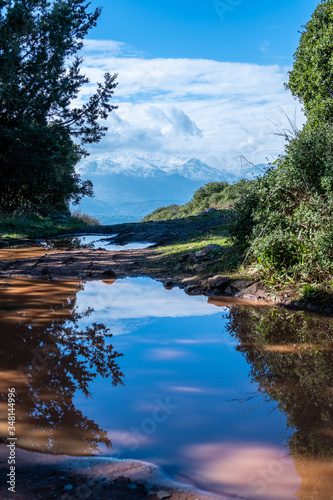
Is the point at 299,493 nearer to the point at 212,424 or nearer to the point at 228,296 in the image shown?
the point at 212,424

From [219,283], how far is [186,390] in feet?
13.3

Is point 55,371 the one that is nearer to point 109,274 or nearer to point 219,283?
point 219,283

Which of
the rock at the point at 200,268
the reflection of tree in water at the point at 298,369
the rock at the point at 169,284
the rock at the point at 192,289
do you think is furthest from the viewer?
the rock at the point at 200,268

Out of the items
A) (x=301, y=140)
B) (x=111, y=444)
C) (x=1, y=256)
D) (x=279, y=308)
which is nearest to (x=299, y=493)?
(x=111, y=444)

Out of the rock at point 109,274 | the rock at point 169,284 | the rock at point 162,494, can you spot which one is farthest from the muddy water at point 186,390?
the rock at point 109,274

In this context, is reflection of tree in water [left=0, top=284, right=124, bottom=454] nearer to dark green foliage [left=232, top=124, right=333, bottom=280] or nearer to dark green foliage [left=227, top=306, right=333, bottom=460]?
dark green foliage [left=227, top=306, right=333, bottom=460]

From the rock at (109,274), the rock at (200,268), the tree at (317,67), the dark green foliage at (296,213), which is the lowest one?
the rock at (109,274)

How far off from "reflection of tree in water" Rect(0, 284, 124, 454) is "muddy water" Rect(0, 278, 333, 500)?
11 millimetres

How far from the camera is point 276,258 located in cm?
690

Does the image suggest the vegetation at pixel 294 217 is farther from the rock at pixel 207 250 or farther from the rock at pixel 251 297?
the rock at pixel 207 250

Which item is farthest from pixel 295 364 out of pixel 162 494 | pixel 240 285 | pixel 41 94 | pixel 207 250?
pixel 41 94

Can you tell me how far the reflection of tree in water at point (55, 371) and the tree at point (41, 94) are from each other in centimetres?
1008

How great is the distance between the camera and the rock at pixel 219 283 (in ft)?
24.0

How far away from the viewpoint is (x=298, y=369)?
150 inches
